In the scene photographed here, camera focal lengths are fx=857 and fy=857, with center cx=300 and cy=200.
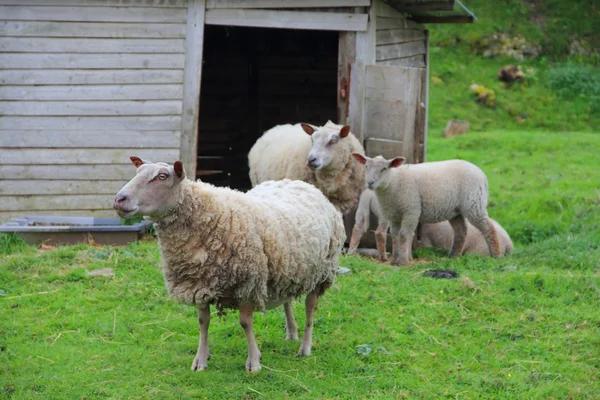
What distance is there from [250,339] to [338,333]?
1.28 meters

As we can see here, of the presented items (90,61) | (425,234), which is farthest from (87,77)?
(425,234)

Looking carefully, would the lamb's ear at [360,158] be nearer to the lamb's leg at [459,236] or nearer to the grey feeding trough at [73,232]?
the lamb's leg at [459,236]

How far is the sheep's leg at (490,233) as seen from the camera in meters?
10.5

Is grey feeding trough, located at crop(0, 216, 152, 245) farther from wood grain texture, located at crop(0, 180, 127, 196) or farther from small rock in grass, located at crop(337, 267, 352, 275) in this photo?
small rock in grass, located at crop(337, 267, 352, 275)

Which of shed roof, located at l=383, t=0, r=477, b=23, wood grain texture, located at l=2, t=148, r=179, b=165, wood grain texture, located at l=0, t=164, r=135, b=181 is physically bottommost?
wood grain texture, located at l=0, t=164, r=135, b=181

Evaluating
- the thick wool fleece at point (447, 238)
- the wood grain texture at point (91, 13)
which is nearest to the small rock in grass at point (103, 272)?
the wood grain texture at point (91, 13)

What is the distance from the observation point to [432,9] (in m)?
11.9

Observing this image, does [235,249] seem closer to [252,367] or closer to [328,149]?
[252,367]

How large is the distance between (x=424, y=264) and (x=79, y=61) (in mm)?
5138

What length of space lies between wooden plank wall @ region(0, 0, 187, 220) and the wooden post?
0.08 meters

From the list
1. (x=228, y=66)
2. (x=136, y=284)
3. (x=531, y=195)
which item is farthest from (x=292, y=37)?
(x=136, y=284)

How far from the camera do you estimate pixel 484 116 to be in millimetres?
20531

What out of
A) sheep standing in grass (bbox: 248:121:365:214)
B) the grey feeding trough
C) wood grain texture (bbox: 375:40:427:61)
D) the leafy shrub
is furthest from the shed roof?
the leafy shrub

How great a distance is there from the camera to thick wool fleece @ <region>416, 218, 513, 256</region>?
37.3 feet
